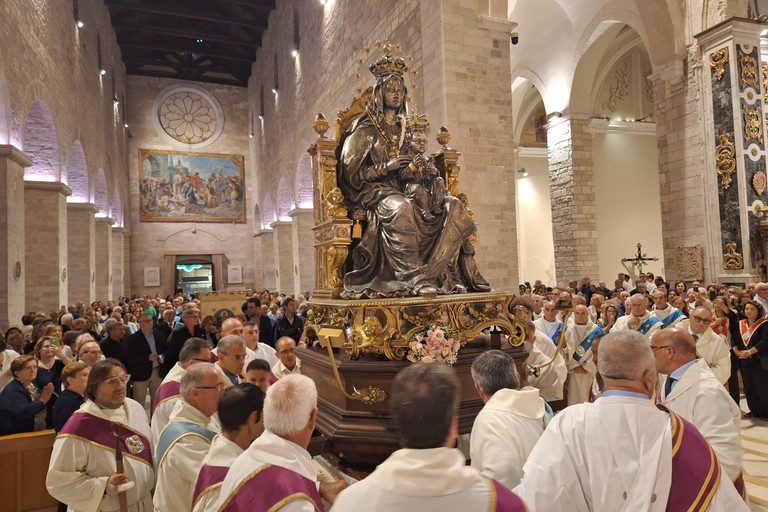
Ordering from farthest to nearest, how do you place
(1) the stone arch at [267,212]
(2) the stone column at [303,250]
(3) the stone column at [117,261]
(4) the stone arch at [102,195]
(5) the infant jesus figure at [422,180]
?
(1) the stone arch at [267,212] < (3) the stone column at [117,261] < (4) the stone arch at [102,195] < (2) the stone column at [303,250] < (5) the infant jesus figure at [422,180]

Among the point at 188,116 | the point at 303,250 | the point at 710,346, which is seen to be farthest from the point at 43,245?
the point at 188,116

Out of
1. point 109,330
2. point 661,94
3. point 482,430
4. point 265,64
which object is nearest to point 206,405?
point 482,430

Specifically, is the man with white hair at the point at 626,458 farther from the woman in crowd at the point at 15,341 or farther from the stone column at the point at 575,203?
the stone column at the point at 575,203

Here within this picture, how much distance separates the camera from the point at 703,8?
10.0 metres

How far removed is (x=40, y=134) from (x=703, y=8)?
14319 mm

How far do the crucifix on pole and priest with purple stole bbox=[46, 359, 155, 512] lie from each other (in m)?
15.7

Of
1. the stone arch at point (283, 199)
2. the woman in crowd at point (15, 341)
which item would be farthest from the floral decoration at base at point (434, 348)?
the stone arch at point (283, 199)

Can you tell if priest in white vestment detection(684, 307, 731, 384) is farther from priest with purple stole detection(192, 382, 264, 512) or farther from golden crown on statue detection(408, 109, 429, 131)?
priest with purple stole detection(192, 382, 264, 512)

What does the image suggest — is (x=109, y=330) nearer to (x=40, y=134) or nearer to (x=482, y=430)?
(x=482, y=430)

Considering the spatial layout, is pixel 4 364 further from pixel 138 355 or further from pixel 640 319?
pixel 640 319

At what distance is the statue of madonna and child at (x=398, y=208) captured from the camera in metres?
4.97

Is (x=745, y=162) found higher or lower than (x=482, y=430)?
higher

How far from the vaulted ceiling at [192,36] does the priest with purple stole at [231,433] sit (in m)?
23.0

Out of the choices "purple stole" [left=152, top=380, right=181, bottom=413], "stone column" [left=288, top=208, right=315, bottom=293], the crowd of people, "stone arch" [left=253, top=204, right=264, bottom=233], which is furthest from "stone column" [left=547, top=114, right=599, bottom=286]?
"stone arch" [left=253, top=204, right=264, bottom=233]
